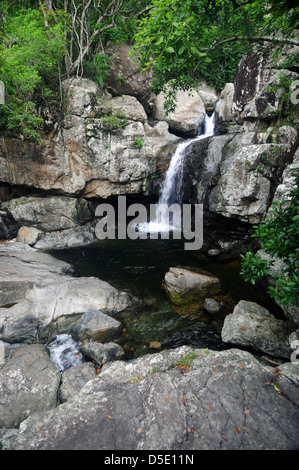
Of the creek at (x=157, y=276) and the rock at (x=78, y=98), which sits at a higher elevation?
the rock at (x=78, y=98)

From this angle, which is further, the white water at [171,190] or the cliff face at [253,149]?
the white water at [171,190]

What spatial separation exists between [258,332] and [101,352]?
370 cm

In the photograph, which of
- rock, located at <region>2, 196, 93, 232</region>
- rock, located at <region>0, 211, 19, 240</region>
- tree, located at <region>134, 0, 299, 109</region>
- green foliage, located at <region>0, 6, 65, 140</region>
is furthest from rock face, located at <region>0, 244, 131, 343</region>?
green foliage, located at <region>0, 6, 65, 140</region>

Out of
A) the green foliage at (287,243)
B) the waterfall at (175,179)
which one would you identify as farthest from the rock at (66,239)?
the green foliage at (287,243)

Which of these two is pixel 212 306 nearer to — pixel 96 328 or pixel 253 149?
pixel 96 328

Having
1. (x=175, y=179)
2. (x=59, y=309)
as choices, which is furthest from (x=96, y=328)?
(x=175, y=179)

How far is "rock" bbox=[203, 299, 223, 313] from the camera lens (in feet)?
22.5

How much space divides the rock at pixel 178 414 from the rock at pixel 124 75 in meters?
16.9

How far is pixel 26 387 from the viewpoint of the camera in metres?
4.23

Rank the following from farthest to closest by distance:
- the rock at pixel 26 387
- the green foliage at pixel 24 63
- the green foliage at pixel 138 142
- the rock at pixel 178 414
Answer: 1. the green foliage at pixel 138 142
2. the green foliage at pixel 24 63
3. the rock at pixel 26 387
4. the rock at pixel 178 414

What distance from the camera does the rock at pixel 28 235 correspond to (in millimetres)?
12258

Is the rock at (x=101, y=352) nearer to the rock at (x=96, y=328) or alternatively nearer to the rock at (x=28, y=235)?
the rock at (x=96, y=328)

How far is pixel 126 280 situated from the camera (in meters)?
8.98
